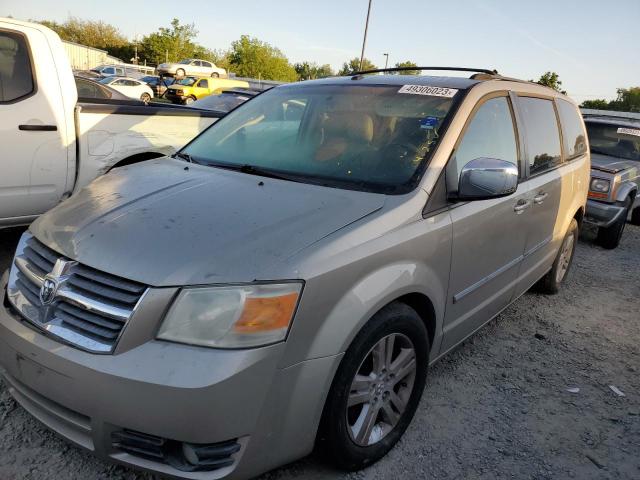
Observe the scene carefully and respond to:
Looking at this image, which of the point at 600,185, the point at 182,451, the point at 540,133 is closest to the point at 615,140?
the point at 600,185

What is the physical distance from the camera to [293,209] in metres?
2.25

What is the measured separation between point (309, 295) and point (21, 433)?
5.25 ft

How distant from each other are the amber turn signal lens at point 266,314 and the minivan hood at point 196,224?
88 mm

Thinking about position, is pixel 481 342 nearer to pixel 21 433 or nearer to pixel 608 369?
pixel 608 369

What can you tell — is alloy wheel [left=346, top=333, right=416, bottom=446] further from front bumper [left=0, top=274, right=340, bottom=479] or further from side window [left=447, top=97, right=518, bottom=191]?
side window [left=447, top=97, right=518, bottom=191]

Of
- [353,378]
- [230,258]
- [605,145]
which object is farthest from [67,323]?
[605,145]

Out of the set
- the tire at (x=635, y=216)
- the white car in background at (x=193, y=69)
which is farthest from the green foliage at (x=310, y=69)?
the tire at (x=635, y=216)

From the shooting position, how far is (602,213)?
6.64m

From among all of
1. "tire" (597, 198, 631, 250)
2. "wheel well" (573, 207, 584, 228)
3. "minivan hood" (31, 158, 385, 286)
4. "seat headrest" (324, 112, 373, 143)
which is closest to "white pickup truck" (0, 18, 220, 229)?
"minivan hood" (31, 158, 385, 286)

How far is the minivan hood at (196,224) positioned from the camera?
1865 mm

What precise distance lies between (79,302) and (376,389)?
1278 mm

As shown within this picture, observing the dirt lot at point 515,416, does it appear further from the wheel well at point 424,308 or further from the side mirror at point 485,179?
the side mirror at point 485,179

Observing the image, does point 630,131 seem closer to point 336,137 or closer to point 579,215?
point 579,215

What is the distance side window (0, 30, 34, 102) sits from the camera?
391 centimetres
